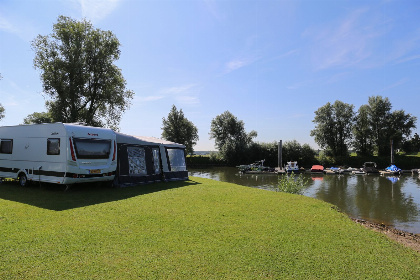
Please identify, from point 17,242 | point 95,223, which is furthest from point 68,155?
point 17,242

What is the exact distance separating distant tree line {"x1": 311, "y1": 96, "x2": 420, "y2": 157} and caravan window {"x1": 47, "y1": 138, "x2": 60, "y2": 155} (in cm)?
5393

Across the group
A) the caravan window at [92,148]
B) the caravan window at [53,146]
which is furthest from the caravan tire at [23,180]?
the caravan window at [92,148]

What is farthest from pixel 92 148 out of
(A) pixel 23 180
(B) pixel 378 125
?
(B) pixel 378 125

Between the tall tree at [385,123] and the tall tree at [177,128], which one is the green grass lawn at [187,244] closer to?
the tall tree at [177,128]

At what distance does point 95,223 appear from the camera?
618 cm

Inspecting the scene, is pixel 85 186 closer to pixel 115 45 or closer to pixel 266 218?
pixel 266 218

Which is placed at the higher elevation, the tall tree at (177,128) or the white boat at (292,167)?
the tall tree at (177,128)

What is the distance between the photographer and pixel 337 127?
5581 centimetres

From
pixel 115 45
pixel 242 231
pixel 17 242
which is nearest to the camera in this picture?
pixel 17 242

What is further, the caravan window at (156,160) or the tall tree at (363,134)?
the tall tree at (363,134)

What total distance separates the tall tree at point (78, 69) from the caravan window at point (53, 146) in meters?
12.0

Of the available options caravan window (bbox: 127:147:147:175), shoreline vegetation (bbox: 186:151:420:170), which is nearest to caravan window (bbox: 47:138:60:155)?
caravan window (bbox: 127:147:147:175)

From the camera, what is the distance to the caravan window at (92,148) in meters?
10.1

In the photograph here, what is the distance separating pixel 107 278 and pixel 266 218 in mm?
4506
